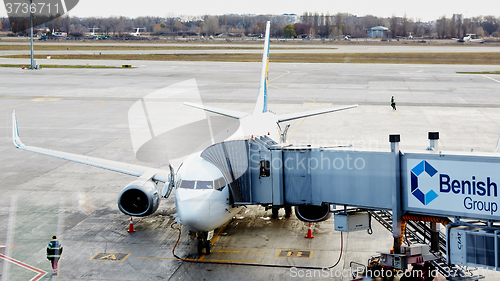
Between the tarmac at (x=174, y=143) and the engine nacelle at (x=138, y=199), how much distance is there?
42.8 inches

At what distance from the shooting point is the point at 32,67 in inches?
4060

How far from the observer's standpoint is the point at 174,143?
1638 inches

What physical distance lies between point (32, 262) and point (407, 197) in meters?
14.5

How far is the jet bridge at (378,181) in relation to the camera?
53.1 feet

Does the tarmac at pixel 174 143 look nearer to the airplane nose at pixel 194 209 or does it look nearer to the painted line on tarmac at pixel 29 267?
the painted line on tarmac at pixel 29 267

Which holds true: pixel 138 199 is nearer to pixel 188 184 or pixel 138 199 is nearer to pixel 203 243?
pixel 203 243

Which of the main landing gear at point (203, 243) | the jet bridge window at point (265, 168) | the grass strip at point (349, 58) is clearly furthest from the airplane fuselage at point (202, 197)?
the grass strip at point (349, 58)

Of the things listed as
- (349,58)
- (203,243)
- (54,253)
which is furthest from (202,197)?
(349,58)

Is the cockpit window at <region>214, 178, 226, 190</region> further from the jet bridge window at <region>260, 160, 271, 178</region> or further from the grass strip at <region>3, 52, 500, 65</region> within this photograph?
the grass strip at <region>3, 52, 500, 65</region>

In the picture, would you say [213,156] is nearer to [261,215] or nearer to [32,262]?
[261,215]

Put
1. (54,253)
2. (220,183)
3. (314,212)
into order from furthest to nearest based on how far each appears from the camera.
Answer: (314,212)
(220,183)
(54,253)

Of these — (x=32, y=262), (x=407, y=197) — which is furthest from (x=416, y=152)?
(x=32, y=262)

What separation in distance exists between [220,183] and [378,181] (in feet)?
19.7

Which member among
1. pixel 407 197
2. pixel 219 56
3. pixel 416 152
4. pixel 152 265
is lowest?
pixel 152 265
